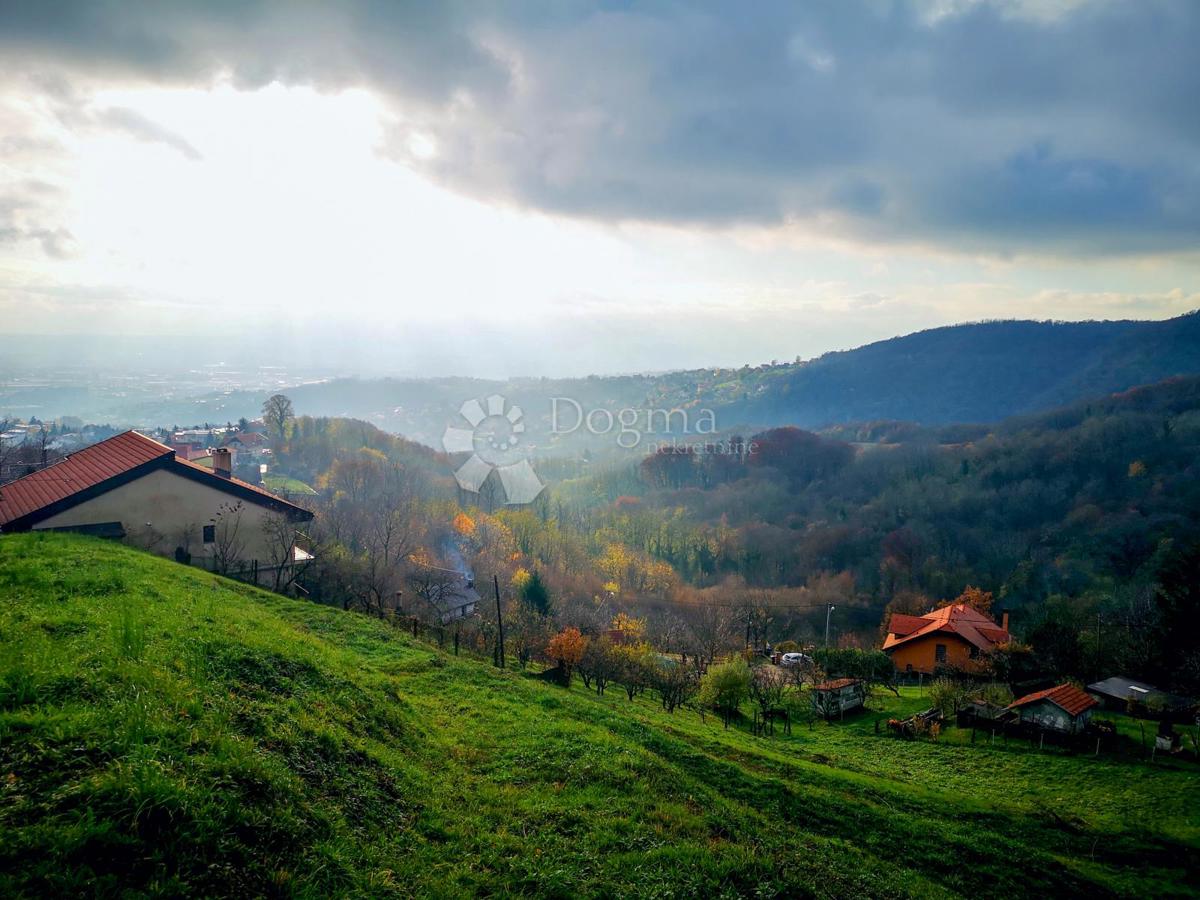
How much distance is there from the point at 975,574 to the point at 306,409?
17734 centimetres

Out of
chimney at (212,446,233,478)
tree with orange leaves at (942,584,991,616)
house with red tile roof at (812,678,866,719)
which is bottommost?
tree with orange leaves at (942,584,991,616)

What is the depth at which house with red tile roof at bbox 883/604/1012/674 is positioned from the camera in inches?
1581

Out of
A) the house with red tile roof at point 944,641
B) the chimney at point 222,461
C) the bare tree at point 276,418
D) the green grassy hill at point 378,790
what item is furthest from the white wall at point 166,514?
the bare tree at point 276,418

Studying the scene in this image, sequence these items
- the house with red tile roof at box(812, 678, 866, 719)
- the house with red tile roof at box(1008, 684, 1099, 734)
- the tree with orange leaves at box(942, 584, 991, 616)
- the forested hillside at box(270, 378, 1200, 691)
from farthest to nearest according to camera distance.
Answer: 1. the tree with orange leaves at box(942, 584, 991, 616)
2. the forested hillside at box(270, 378, 1200, 691)
3. the house with red tile roof at box(812, 678, 866, 719)
4. the house with red tile roof at box(1008, 684, 1099, 734)

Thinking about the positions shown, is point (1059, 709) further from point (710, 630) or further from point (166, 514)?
point (166, 514)

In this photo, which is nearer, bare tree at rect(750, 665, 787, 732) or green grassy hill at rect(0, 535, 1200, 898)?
green grassy hill at rect(0, 535, 1200, 898)

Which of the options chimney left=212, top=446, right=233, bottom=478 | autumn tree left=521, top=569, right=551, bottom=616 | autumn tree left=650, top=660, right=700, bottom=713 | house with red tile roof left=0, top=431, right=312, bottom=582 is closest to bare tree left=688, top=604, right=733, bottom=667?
autumn tree left=650, top=660, right=700, bottom=713

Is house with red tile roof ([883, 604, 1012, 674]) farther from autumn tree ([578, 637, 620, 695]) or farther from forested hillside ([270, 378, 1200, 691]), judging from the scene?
autumn tree ([578, 637, 620, 695])

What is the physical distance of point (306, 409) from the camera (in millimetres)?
188625

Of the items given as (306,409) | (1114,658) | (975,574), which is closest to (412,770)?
(1114,658)

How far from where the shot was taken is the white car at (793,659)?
38.1 meters

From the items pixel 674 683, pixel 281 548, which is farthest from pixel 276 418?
pixel 674 683

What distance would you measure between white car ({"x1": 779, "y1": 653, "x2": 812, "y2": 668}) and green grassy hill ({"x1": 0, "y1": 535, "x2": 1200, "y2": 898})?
21157 mm

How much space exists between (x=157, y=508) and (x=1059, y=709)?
33.8 m
